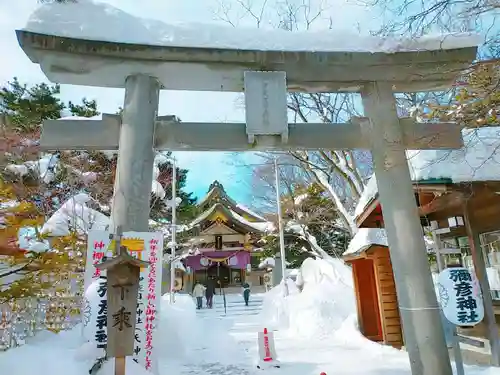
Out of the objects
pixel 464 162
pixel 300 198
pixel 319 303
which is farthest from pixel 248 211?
pixel 464 162

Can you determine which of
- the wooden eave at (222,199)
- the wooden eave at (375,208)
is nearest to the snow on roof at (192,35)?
the wooden eave at (375,208)

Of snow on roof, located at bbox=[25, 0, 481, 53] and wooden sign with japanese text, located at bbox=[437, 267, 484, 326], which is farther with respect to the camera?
snow on roof, located at bbox=[25, 0, 481, 53]

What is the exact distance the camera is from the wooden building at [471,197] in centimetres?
547

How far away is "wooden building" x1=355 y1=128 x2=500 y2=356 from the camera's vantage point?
17.9ft

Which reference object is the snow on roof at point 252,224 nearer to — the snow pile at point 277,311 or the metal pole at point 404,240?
the snow pile at point 277,311

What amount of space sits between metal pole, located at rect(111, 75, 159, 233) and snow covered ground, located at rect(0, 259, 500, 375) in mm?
1803

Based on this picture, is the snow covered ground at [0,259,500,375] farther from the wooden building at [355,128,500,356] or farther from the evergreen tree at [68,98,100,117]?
the evergreen tree at [68,98,100,117]

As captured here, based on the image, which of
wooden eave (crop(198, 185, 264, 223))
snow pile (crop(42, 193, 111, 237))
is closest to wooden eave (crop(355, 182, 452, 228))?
snow pile (crop(42, 193, 111, 237))

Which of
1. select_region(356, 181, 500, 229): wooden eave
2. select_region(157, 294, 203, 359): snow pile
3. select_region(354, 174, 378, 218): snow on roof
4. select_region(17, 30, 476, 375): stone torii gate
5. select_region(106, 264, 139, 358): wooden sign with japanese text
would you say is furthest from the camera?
select_region(157, 294, 203, 359): snow pile

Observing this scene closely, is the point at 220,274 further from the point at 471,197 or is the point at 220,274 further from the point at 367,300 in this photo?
the point at 471,197

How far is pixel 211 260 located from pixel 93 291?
71.4ft

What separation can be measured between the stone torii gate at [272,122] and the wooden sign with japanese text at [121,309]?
3.00ft

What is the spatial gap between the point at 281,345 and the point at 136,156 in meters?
7.76

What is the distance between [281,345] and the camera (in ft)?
34.1
